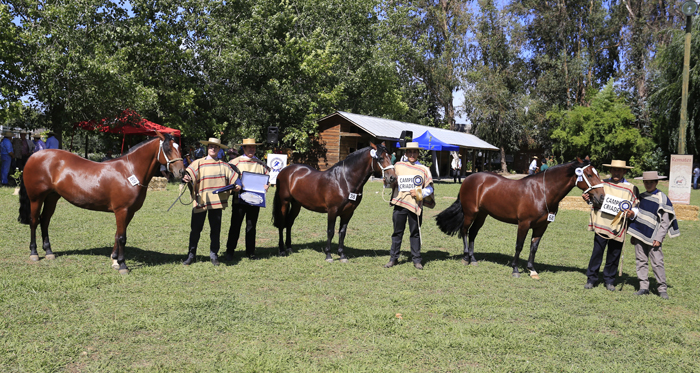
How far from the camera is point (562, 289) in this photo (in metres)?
7.38

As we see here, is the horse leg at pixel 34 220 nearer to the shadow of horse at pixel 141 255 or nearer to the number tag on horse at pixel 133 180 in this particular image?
the shadow of horse at pixel 141 255

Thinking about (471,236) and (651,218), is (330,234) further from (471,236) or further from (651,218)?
(651,218)

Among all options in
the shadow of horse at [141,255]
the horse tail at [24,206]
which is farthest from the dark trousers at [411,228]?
the horse tail at [24,206]

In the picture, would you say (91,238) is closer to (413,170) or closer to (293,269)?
(293,269)

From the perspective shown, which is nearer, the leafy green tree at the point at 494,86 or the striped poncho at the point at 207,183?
the striped poncho at the point at 207,183

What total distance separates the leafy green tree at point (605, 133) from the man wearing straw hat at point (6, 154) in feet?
118

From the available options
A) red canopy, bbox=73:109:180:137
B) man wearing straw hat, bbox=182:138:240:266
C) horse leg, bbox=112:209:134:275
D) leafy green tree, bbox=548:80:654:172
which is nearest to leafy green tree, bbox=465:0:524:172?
leafy green tree, bbox=548:80:654:172

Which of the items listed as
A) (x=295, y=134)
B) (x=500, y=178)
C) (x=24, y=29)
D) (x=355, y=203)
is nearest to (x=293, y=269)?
(x=355, y=203)

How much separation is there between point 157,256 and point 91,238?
213cm

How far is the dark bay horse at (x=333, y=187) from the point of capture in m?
8.65

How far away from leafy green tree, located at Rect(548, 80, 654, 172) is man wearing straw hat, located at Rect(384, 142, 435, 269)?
33.9 meters

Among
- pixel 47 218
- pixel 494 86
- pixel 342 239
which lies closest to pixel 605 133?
pixel 494 86

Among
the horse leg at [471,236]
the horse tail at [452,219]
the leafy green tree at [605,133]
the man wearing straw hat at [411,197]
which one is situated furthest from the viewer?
the leafy green tree at [605,133]

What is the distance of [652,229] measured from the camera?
7.03 meters
